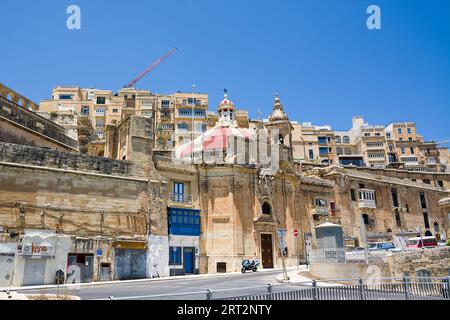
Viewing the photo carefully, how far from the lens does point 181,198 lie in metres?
32.1

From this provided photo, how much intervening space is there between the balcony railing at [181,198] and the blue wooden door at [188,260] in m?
3.95

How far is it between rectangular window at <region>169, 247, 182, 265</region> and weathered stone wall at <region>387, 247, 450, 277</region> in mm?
15085

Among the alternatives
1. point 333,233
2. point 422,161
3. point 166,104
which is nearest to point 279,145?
point 333,233

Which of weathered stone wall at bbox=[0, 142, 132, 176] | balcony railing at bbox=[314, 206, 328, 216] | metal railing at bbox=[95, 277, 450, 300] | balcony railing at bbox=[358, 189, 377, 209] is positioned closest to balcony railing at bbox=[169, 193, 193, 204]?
weathered stone wall at bbox=[0, 142, 132, 176]

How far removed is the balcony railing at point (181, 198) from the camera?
31.3m

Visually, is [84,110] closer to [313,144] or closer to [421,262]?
[313,144]

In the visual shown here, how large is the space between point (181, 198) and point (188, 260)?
5075 mm

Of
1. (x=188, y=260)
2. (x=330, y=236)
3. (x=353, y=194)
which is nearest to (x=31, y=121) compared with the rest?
(x=188, y=260)

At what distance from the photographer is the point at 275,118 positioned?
149 ft

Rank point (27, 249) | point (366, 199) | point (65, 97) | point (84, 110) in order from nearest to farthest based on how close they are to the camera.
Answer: point (27, 249) → point (366, 199) → point (84, 110) → point (65, 97)

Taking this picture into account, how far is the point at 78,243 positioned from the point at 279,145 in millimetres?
22181

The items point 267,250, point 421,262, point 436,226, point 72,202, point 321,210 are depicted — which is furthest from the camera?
point 436,226

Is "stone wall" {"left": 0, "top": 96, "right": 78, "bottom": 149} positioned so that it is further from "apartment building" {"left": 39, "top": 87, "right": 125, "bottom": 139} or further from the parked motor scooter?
"apartment building" {"left": 39, "top": 87, "right": 125, "bottom": 139}

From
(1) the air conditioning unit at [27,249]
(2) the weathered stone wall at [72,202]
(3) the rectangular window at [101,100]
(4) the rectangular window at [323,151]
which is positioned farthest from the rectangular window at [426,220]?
(3) the rectangular window at [101,100]
